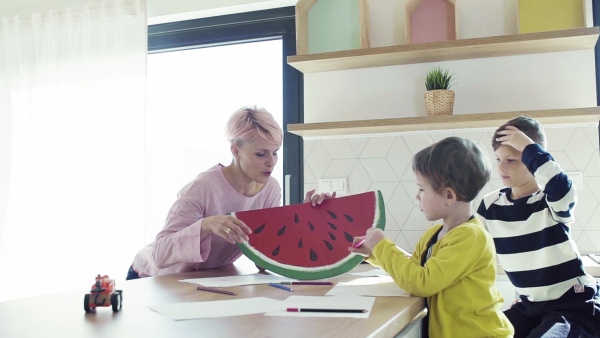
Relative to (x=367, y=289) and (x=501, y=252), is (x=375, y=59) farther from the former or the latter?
(x=367, y=289)

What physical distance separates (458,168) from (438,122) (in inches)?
48.5

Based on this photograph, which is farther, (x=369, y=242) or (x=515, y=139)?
(x=515, y=139)

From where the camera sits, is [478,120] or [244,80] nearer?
[478,120]

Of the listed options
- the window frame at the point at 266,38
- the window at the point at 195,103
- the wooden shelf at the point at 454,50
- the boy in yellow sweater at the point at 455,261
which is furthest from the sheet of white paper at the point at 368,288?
the window at the point at 195,103

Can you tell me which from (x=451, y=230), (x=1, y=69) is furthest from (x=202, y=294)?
(x=1, y=69)

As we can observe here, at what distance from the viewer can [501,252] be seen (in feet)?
7.67

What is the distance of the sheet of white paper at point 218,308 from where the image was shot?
48.6 inches

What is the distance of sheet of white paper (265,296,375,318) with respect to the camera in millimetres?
1224

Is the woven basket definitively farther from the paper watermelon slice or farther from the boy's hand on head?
the paper watermelon slice

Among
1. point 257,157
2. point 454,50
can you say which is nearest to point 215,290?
point 257,157

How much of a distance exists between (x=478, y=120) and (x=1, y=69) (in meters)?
3.23

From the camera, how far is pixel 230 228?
1.90m

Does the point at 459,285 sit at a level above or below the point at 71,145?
below

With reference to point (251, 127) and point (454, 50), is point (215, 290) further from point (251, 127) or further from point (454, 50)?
point (454, 50)
